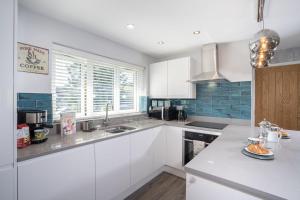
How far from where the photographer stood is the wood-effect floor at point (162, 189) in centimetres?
190

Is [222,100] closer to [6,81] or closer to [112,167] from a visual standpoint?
[112,167]

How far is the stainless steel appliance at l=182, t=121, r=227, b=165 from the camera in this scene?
6.87ft

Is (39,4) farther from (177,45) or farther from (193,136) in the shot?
(193,136)

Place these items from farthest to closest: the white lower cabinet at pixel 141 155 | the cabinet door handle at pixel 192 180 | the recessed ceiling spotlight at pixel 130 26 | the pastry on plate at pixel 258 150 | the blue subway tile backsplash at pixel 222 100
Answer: the blue subway tile backsplash at pixel 222 100 < the white lower cabinet at pixel 141 155 < the recessed ceiling spotlight at pixel 130 26 < the pastry on plate at pixel 258 150 < the cabinet door handle at pixel 192 180

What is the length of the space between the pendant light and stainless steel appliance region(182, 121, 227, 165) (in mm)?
1061

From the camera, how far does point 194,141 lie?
7.29 feet

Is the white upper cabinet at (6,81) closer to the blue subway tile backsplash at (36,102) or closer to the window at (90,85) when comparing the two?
the blue subway tile backsplash at (36,102)

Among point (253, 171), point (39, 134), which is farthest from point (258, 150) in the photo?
point (39, 134)

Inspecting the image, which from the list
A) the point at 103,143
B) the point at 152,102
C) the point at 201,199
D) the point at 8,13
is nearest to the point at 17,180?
the point at 103,143

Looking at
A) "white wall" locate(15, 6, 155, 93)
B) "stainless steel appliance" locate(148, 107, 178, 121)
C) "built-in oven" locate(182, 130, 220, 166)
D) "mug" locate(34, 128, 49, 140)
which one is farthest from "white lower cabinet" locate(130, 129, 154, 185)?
"white wall" locate(15, 6, 155, 93)

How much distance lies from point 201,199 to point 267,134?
3.23 feet

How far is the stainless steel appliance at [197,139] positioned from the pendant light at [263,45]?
3.48ft

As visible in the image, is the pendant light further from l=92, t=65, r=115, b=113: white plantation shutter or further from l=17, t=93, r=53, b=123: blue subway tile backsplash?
l=17, t=93, r=53, b=123: blue subway tile backsplash

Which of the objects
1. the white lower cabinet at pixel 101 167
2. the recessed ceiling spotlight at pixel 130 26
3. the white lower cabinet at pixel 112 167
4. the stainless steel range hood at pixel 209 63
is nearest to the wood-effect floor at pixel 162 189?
the white lower cabinet at pixel 101 167
